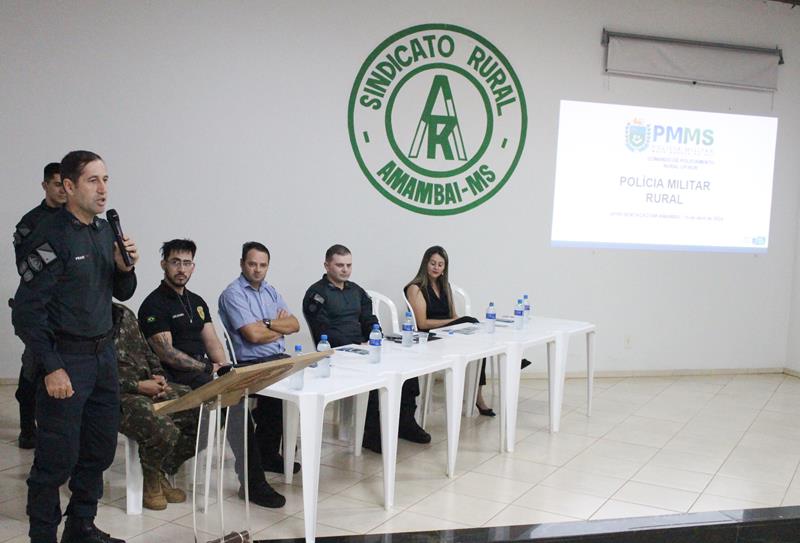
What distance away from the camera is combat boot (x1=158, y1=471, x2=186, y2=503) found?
12.2 feet

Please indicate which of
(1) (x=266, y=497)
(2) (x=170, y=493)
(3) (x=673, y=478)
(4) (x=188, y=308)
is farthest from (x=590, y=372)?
(2) (x=170, y=493)

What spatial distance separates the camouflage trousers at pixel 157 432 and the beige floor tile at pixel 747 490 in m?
2.60

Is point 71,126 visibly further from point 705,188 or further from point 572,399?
point 705,188

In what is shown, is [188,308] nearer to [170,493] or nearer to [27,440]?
[170,493]

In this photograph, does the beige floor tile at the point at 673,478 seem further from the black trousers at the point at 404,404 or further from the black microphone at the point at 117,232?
the black microphone at the point at 117,232

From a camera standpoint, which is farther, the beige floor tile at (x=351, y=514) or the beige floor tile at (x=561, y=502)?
the beige floor tile at (x=561, y=502)

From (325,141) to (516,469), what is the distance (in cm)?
280

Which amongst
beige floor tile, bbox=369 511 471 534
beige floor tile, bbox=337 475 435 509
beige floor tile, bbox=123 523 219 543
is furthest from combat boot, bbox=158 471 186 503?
beige floor tile, bbox=369 511 471 534

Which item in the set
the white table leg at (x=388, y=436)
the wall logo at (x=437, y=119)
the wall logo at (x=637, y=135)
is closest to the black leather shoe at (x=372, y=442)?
the white table leg at (x=388, y=436)

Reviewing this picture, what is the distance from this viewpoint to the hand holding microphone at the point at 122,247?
293cm

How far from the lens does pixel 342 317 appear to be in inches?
194

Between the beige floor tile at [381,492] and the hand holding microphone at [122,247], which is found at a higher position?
the hand holding microphone at [122,247]

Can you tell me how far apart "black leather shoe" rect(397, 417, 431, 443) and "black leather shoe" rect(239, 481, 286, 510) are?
48.4 inches

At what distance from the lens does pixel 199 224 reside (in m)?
5.82
